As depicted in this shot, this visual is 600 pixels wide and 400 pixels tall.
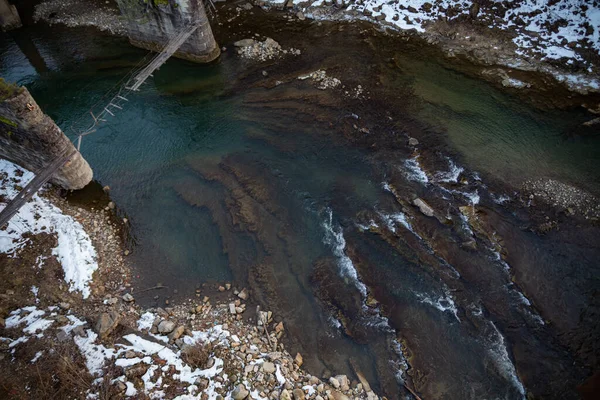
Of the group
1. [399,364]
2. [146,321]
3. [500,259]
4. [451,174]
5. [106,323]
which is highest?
[106,323]

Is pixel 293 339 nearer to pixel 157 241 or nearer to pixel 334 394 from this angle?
pixel 334 394

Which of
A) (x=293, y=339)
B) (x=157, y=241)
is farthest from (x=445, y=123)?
(x=157, y=241)

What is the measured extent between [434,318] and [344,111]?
1150 centimetres

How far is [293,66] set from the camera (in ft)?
71.1

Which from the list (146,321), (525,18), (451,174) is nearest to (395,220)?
(451,174)

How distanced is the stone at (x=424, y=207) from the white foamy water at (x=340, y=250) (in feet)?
11.8

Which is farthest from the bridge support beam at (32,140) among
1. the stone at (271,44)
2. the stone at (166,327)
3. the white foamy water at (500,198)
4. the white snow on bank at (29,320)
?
the white foamy water at (500,198)

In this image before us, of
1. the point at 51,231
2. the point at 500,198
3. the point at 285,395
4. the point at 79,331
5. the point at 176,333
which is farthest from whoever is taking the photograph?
the point at 500,198

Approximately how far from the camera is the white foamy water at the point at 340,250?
43.7ft

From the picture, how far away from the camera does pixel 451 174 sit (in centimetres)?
1625

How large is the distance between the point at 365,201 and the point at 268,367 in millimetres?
8106

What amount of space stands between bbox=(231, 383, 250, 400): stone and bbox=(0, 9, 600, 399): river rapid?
243 centimetres

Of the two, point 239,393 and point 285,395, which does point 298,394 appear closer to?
point 285,395

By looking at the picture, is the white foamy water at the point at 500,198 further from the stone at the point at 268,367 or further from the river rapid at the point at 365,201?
the stone at the point at 268,367
